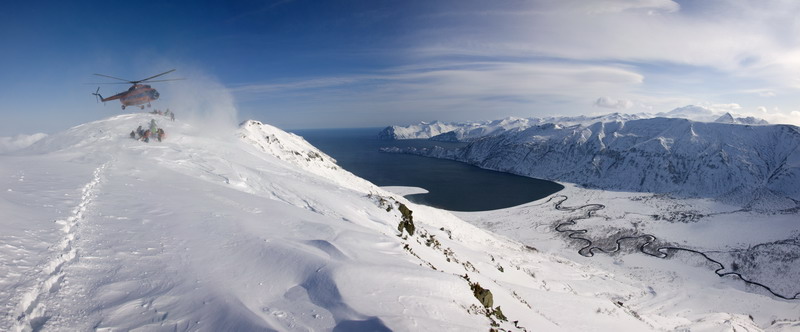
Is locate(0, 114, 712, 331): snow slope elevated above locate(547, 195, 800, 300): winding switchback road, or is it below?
above

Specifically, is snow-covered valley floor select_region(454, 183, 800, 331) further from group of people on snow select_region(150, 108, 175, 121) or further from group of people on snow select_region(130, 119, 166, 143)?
group of people on snow select_region(150, 108, 175, 121)

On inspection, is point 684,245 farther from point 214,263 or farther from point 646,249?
point 214,263

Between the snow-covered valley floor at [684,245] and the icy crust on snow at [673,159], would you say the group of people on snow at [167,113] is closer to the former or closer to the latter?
the snow-covered valley floor at [684,245]

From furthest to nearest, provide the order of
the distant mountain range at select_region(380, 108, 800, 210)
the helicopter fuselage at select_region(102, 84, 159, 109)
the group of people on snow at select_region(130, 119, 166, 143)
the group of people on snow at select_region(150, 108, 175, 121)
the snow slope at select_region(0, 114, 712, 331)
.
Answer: the distant mountain range at select_region(380, 108, 800, 210), the group of people on snow at select_region(150, 108, 175, 121), the helicopter fuselage at select_region(102, 84, 159, 109), the group of people on snow at select_region(130, 119, 166, 143), the snow slope at select_region(0, 114, 712, 331)

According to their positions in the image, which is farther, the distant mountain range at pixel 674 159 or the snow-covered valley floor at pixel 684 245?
the distant mountain range at pixel 674 159

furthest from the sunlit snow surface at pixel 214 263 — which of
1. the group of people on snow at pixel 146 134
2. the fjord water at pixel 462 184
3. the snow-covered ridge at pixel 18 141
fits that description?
the fjord water at pixel 462 184

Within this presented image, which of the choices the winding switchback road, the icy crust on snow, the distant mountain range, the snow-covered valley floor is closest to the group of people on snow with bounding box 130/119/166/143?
the snow-covered valley floor
